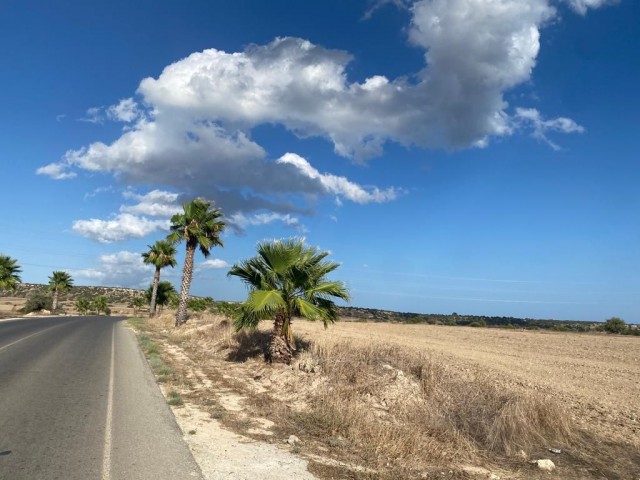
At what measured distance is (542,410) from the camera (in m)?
9.95

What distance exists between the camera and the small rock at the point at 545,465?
25.2 feet

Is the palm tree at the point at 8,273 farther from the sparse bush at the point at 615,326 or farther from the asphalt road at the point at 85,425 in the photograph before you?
the sparse bush at the point at 615,326

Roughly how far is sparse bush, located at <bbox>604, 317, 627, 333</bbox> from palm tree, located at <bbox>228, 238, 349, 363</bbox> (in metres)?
64.2

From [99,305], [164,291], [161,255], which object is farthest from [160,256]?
[99,305]

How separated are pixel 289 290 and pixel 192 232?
21628 millimetres

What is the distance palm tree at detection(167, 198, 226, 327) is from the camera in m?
34.3

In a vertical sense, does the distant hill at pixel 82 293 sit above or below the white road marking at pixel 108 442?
above

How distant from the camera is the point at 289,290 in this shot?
14.1 meters

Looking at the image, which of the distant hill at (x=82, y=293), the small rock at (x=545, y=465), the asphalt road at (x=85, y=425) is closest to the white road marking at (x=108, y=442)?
the asphalt road at (x=85, y=425)

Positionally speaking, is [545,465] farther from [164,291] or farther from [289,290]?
[164,291]

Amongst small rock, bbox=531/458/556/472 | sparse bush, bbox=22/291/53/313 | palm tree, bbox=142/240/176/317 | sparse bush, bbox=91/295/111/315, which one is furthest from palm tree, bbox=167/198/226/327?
sparse bush, bbox=91/295/111/315

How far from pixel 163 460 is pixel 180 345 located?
17327 mm

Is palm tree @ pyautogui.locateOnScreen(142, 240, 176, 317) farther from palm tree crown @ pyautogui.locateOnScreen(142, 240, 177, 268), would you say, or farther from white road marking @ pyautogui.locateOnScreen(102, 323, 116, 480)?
white road marking @ pyautogui.locateOnScreen(102, 323, 116, 480)

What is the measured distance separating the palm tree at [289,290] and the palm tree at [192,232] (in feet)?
69.4
